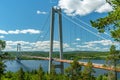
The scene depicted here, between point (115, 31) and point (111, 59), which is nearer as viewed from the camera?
point (115, 31)

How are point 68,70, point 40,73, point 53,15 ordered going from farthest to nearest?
point 53,15, point 40,73, point 68,70

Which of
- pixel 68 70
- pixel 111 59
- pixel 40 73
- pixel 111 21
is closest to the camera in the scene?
pixel 111 21

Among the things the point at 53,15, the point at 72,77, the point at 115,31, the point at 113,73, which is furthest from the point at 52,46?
the point at 115,31

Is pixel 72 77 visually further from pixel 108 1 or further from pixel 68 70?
pixel 108 1

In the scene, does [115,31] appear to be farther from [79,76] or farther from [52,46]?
[52,46]

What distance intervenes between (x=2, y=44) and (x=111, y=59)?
23.2m

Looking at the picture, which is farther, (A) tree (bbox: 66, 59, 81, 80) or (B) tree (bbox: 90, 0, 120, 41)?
(A) tree (bbox: 66, 59, 81, 80)

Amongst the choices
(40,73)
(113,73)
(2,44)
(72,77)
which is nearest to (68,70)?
(72,77)

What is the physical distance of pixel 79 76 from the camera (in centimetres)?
5203

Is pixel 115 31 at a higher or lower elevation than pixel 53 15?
lower

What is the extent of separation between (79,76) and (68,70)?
2363 millimetres

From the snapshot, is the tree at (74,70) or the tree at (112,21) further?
the tree at (74,70)

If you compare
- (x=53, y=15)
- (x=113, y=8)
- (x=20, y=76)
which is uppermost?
(x=53, y=15)

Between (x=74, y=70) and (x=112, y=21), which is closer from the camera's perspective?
(x=112, y=21)
